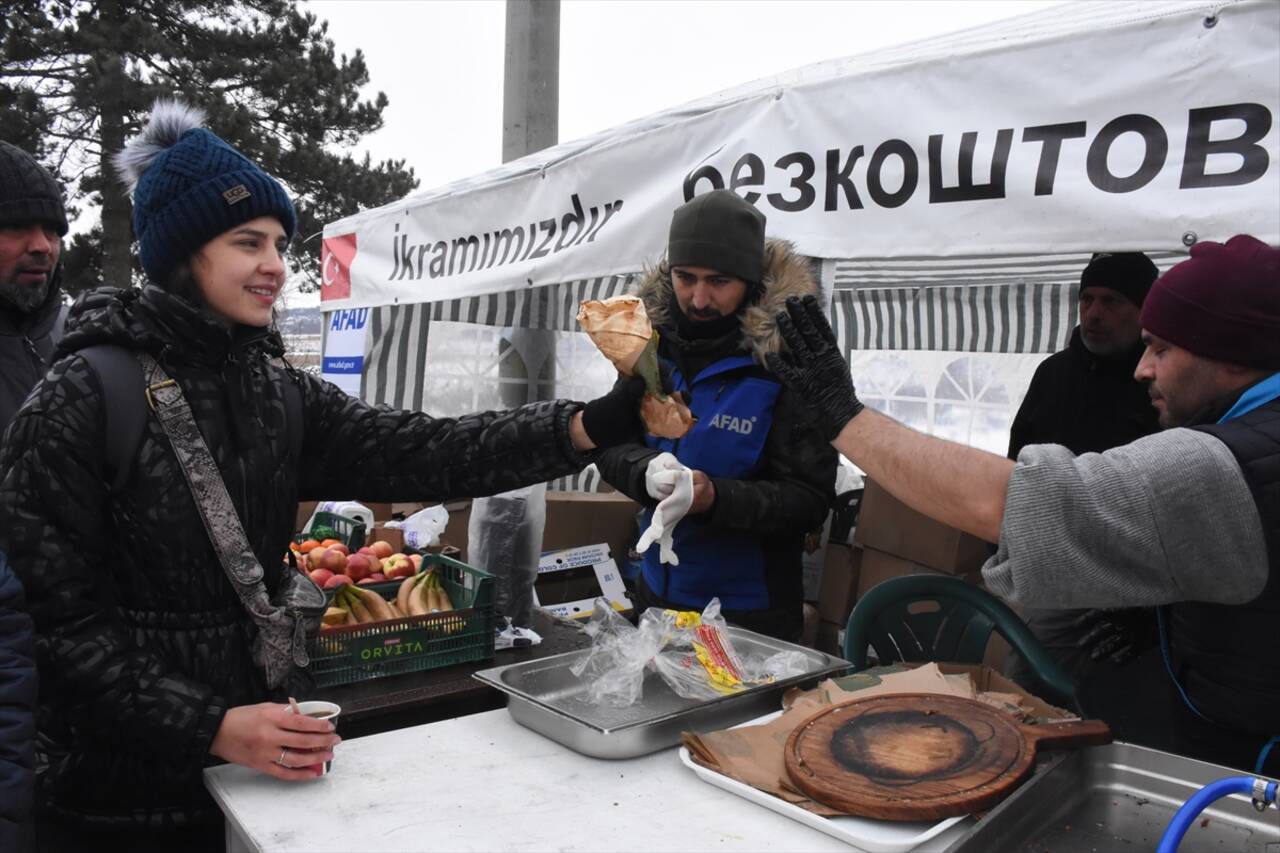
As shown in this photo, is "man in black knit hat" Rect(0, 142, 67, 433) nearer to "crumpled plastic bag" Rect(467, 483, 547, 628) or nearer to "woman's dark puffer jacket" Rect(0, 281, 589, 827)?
"woman's dark puffer jacket" Rect(0, 281, 589, 827)

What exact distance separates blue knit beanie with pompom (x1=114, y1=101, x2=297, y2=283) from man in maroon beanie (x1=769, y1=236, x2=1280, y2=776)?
1158 millimetres

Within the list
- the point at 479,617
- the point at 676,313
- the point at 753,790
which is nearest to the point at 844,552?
the point at 676,313

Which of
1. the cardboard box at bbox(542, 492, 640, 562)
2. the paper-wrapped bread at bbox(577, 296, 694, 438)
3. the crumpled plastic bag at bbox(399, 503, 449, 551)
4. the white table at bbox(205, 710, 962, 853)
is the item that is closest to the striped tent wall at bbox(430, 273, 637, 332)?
the cardboard box at bbox(542, 492, 640, 562)

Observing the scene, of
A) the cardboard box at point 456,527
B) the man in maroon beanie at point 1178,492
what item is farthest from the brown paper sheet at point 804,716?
the cardboard box at point 456,527

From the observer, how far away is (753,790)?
1451 millimetres

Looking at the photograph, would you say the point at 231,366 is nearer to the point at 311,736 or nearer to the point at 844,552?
the point at 311,736

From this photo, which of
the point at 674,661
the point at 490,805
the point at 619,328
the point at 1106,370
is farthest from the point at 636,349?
the point at 1106,370

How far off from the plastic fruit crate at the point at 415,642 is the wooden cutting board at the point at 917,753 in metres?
1.18

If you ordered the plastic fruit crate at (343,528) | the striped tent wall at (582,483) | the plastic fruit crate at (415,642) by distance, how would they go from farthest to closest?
the striped tent wall at (582,483) → the plastic fruit crate at (343,528) → the plastic fruit crate at (415,642)

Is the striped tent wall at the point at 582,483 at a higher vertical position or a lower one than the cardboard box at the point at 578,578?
higher

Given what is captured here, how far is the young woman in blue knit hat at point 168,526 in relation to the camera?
1487mm

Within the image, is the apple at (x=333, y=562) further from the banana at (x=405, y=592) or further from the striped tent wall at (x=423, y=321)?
the striped tent wall at (x=423, y=321)

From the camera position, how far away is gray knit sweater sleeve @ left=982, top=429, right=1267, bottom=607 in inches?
55.2

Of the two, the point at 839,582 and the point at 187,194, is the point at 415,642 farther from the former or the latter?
the point at 839,582
